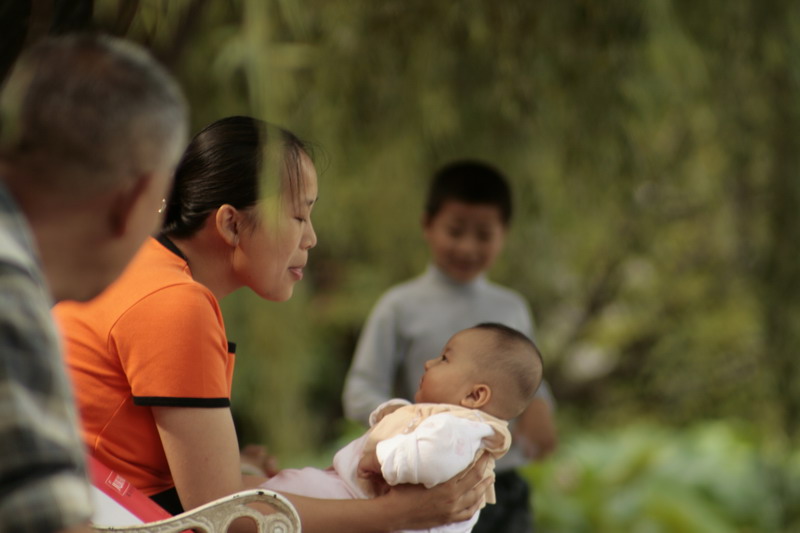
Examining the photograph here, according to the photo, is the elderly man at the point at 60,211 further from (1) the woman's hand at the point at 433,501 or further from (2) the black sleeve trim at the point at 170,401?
(1) the woman's hand at the point at 433,501

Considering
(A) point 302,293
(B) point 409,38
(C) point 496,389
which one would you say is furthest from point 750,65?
(A) point 302,293

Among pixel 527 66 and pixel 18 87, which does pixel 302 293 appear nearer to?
pixel 527 66

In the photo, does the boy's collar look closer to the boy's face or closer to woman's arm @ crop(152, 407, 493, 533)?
the boy's face

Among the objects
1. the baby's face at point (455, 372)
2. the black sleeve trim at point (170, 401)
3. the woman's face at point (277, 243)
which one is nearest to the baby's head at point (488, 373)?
the baby's face at point (455, 372)

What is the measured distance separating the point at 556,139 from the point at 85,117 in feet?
5.99

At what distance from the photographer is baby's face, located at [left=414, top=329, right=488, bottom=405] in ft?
4.55

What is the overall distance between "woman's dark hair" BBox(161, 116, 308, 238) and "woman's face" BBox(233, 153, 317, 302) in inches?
0.7

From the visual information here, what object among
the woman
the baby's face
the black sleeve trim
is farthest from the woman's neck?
the baby's face

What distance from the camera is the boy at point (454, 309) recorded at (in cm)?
226

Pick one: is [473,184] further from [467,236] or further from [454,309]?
[454,309]

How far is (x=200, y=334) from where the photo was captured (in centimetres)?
116

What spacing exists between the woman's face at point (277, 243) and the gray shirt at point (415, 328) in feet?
3.05

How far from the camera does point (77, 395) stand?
1.20 meters

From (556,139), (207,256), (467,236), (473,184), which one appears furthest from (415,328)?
(207,256)
